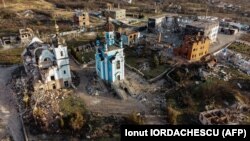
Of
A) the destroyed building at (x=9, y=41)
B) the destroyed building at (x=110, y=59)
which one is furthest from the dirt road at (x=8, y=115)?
the destroyed building at (x=9, y=41)

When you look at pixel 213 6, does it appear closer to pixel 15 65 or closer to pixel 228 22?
pixel 228 22

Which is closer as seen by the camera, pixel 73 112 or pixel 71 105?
pixel 73 112

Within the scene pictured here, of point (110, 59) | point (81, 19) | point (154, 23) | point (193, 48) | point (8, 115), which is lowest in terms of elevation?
point (8, 115)

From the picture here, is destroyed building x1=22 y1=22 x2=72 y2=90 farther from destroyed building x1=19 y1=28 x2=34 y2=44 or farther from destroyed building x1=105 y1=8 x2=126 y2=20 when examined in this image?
destroyed building x1=105 y1=8 x2=126 y2=20

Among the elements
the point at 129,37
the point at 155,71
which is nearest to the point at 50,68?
the point at 155,71

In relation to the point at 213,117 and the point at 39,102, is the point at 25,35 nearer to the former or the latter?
the point at 39,102

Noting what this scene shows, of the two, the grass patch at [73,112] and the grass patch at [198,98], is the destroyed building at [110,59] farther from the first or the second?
the grass patch at [198,98]

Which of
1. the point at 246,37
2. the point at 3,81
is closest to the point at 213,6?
the point at 246,37
